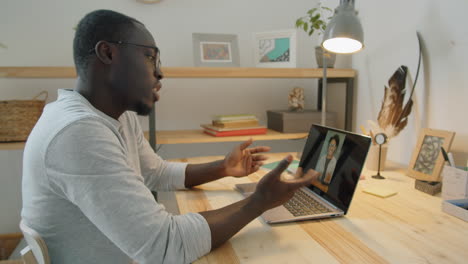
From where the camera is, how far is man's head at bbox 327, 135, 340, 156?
3.25 feet

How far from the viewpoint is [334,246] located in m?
0.71

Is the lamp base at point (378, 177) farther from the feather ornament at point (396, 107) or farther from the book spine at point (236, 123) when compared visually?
the book spine at point (236, 123)

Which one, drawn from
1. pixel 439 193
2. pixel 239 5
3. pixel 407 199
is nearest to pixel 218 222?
pixel 407 199

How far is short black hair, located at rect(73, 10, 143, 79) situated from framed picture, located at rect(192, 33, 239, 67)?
0.93 metres

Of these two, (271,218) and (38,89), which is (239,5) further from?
(271,218)

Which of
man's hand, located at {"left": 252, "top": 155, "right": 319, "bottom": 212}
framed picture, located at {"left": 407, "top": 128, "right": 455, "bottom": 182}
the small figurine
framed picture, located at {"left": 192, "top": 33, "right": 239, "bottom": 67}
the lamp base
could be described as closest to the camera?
man's hand, located at {"left": 252, "top": 155, "right": 319, "bottom": 212}

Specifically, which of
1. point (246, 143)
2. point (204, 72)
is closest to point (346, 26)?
point (246, 143)

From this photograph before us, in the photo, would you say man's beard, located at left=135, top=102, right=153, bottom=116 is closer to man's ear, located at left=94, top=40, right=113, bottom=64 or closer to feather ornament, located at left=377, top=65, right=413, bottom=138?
man's ear, located at left=94, top=40, right=113, bottom=64

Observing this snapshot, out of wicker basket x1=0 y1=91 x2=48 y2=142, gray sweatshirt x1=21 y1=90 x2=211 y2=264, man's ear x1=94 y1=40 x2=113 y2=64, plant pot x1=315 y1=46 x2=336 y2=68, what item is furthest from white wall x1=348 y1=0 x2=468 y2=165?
wicker basket x1=0 y1=91 x2=48 y2=142

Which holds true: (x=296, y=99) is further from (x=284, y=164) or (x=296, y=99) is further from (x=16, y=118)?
(x=16, y=118)

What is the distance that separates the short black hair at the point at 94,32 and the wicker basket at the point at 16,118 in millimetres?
936

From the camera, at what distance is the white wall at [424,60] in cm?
115

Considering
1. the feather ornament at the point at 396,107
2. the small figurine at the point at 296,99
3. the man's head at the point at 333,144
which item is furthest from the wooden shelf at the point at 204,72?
the man's head at the point at 333,144

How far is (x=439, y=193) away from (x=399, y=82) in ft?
1.67
